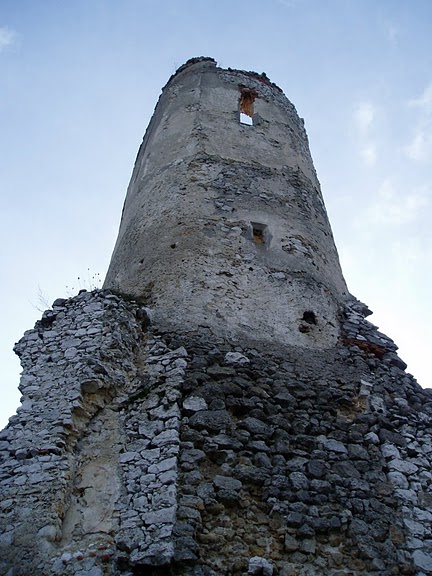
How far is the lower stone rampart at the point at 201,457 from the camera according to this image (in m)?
4.45

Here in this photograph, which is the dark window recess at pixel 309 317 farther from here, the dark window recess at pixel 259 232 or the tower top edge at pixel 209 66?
the tower top edge at pixel 209 66

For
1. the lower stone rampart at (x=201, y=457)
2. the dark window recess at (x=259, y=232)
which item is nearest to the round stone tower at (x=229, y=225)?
the dark window recess at (x=259, y=232)

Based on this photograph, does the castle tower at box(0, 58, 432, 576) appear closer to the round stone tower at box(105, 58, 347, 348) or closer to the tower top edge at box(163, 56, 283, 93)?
the round stone tower at box(105, 58, 347, 348)

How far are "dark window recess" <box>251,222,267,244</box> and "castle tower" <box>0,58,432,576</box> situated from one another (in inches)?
0.8

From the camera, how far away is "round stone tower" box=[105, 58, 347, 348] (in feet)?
22.0

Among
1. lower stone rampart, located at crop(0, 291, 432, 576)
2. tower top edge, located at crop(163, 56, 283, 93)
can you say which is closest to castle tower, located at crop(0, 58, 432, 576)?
lower stone rampart, located at crop(0, 291, 432, 576)

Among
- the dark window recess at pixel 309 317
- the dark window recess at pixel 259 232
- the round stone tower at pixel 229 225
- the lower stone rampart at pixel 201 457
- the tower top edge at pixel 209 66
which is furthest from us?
the tower top edge at pixel 209 66

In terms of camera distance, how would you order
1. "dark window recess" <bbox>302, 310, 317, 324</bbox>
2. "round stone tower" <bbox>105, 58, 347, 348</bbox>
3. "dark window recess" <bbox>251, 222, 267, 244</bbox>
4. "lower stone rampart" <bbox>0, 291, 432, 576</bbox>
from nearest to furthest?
"lower stone rampart" <bbox>0, 291, 432, 576</bbox> < "round stone tower" <bbox>105, 58, 347, 348</bbox> < "dark window recess" <bbox>302, 310, 317, 324</bbox> < "dark window recess" <bbox>251, 222, 267, 244</bbox>

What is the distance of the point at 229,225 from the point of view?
755cm

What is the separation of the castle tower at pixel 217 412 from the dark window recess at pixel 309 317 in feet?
0.05

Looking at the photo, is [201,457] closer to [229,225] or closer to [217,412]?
[217,412]

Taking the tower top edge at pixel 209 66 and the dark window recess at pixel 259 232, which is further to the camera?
the tower top edge at pixel 209 66

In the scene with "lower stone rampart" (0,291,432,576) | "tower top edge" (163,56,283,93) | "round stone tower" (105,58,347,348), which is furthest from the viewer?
"tower top edge" (163,56,283,93)

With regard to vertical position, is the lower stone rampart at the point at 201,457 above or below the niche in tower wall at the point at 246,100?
below
